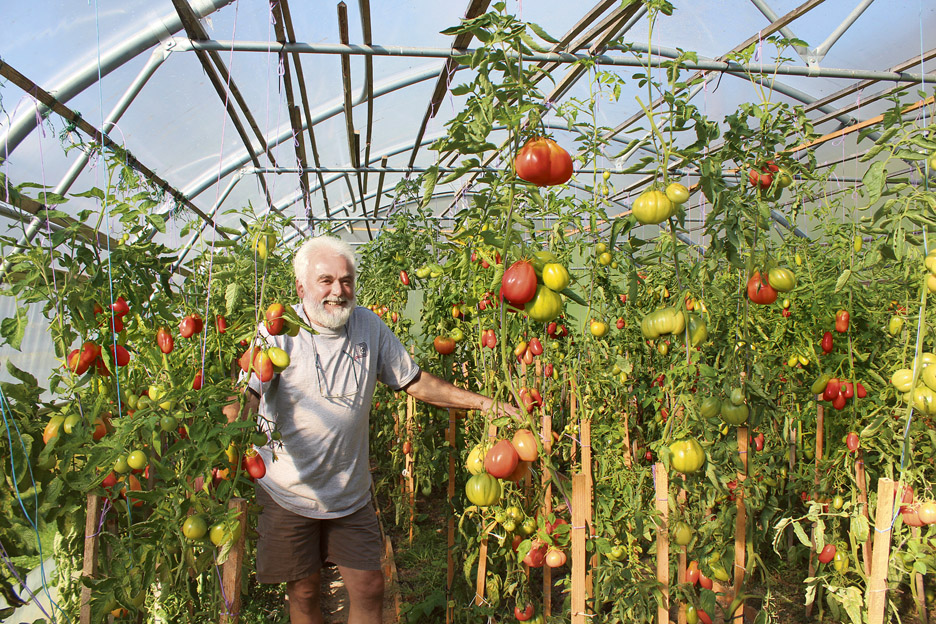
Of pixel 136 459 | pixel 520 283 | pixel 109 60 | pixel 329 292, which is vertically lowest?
pixel 136 459

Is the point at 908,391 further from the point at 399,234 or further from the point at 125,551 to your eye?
the point at 399,234

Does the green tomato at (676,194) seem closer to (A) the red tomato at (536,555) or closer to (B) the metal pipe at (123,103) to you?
(A) the red tomato at (536,555)

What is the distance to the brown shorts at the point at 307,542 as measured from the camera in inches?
77.3

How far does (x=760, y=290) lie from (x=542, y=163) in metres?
0.95

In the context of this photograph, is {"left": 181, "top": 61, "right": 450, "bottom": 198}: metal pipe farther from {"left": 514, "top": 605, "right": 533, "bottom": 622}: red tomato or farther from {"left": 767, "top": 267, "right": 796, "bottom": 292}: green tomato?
{"left": 514, "top": 605, "right": 533, "bottom": 622}: red tomato

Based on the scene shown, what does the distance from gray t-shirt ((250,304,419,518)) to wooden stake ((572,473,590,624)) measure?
2.83 ft

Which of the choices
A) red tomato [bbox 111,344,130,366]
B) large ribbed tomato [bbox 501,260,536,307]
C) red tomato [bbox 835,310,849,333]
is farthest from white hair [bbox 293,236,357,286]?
red tomato [bbox 835,310,849,333]

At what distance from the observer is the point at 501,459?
4.11ft

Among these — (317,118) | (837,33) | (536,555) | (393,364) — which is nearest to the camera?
(536,555)

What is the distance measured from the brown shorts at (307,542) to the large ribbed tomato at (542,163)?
151 centimetres

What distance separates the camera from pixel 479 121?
1.09m

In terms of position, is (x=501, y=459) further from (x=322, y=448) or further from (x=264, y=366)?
(x=322, y=448)

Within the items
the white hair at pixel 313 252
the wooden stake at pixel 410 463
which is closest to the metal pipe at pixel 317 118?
the wooden stake at pixel 410 463

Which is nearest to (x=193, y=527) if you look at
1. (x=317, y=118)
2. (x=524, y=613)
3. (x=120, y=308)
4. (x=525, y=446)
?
(x=120, y=308)
